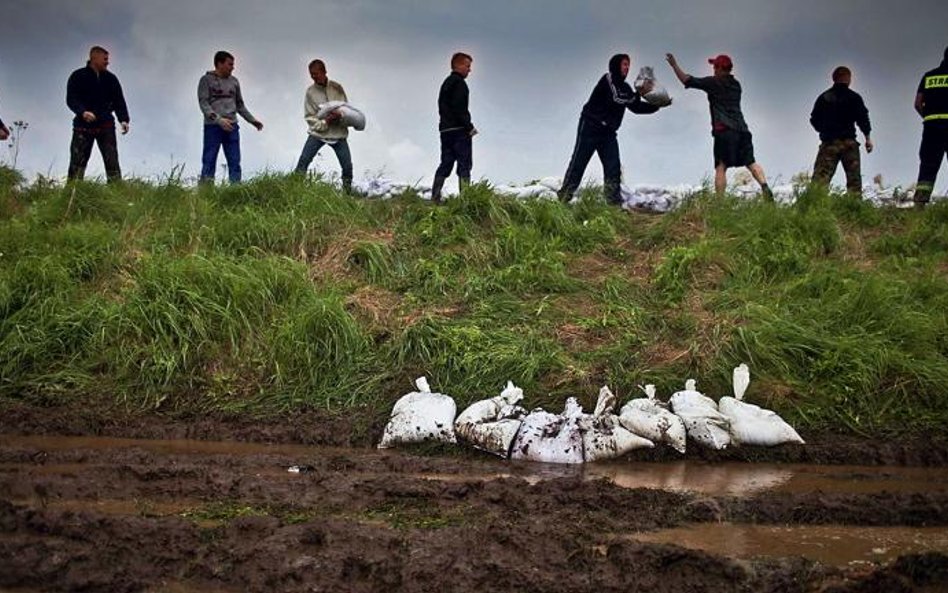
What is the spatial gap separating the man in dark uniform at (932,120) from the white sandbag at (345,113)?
626cm

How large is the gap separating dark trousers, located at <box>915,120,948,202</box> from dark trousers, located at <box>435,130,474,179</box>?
16.6 ft

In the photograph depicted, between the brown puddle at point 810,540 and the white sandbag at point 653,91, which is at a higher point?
the white sandbag at point 653,91

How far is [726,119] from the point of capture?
10172mm

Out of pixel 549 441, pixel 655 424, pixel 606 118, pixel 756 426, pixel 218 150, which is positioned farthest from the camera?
pixel 218 150

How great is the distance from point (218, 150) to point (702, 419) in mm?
6638

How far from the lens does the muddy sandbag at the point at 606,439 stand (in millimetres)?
6078

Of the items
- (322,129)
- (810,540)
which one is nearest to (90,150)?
(322,129)

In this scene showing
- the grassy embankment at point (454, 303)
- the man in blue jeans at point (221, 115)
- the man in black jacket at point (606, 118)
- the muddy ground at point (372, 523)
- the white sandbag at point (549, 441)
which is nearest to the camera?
the muddy ground at point (372, 523)

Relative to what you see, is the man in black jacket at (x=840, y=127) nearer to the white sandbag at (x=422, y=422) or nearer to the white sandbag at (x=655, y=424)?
the white sandbag at (x=655, y=424)

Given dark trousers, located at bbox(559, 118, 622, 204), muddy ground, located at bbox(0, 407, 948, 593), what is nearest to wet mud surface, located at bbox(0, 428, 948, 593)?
muddy ground, located at bbox(0, 407, 948, 593)

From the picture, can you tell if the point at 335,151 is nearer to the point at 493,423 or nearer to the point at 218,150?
the point at 218,150

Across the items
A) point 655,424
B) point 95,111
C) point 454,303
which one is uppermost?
point 95,111

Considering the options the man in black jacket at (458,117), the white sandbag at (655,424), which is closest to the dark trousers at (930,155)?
the man in black jacket at (458,117)

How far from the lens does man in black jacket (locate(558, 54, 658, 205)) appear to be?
10047 millimetres
